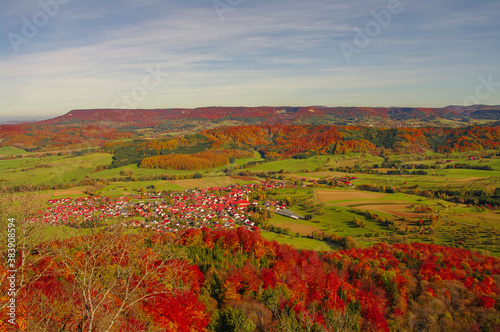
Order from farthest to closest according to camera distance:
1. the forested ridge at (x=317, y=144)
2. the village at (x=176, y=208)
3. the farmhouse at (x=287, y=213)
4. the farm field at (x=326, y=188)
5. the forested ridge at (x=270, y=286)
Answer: the forested ridge at (x=317, y=144), the farmhouse at (x=287, y=213), the village at (x=176, y=208), the farm field at (x=326, y=188), the forested ridge at (x=270, y=286)

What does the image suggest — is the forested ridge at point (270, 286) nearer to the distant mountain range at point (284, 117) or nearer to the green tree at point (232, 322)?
the green tree at point (232, 322)

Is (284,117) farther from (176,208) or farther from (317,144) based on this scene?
(176,208)

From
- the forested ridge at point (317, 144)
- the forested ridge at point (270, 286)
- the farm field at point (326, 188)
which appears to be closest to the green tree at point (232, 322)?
the forested ridge at point (270, 286)

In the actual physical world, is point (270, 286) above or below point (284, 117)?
below

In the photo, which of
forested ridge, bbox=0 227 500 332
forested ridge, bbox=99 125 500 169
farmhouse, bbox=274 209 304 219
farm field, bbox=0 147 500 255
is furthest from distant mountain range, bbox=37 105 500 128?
forested ridge, bbox=0 227 500 332

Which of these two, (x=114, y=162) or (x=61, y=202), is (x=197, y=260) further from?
(x=114, y=162)

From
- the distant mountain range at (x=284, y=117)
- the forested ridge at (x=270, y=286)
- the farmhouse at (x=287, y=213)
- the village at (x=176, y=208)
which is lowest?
the farmhouse at (x=287, y=213)

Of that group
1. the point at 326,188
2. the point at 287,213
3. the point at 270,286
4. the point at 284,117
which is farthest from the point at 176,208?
the point at 284,117
